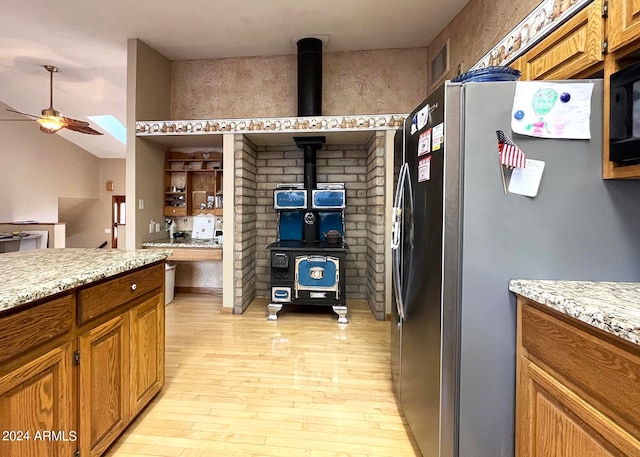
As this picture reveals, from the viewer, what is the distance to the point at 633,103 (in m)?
1.10

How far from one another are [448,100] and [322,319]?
2.81 m

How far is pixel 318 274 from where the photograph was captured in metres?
3.47

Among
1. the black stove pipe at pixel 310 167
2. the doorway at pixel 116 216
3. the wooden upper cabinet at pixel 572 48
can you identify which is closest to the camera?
the wooden upper cabinet at pixel 572 48

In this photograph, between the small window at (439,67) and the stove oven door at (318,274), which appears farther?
the stove oven door at (318,274)

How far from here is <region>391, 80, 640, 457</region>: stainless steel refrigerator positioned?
119 cm

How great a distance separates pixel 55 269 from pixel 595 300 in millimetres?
2057

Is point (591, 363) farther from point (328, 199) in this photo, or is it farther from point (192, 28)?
point (192, 28)

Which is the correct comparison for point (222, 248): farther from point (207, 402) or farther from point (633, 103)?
point (633, 103)

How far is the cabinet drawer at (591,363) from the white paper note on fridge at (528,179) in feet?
1.42

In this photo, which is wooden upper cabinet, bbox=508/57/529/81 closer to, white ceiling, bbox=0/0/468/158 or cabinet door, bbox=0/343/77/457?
white ceiling, bbox=0/0/468/158

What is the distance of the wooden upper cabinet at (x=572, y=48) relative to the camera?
50.5 inches

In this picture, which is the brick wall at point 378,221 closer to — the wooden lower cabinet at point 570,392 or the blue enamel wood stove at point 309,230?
the blue enamel wood stove at point 309,230

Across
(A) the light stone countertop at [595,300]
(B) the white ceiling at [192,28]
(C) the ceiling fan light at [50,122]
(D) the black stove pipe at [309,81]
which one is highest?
(B) the white ceiling at [192,28]

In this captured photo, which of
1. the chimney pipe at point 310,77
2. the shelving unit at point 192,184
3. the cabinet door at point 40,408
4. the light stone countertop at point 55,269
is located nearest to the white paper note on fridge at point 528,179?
the light stone countertop at point 55,269
